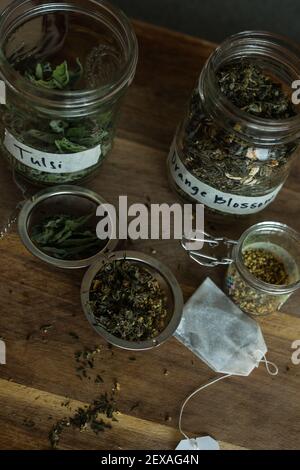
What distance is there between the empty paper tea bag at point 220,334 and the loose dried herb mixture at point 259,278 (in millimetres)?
20

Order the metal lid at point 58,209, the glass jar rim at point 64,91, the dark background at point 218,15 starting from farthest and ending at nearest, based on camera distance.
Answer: the dark background at point 218,15 → the metal lid at point 58,209 → the glass jar rim at point 64,91

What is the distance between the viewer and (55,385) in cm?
97

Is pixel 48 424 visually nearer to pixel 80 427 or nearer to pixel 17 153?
pixel 80 427

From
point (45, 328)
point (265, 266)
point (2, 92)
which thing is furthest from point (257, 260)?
point (2, 92)

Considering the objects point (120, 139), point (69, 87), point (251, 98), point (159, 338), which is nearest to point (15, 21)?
point (69, 87)

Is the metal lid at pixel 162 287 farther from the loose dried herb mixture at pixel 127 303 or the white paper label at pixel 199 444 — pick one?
the white paper label at pixel 199 444

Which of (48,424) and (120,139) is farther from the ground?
(120,139)

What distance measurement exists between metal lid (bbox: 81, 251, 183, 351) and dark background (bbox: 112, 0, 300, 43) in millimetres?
528

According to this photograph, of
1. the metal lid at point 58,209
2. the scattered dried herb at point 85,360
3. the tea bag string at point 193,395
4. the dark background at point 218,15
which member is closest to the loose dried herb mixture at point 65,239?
the metal lid at point 58,209

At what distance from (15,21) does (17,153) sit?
7.7 inches

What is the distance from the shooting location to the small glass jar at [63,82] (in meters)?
0.96

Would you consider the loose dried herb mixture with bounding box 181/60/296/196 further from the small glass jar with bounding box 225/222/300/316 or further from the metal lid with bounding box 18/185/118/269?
the metal lid with bounding box 18/185/118/269

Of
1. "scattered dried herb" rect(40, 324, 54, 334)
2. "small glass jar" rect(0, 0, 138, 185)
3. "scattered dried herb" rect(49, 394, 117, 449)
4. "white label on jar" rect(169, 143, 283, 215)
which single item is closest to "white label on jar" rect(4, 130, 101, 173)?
"small glass jar" rect(0, 0, 138, 185)

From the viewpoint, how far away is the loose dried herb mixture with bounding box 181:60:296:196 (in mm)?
998
